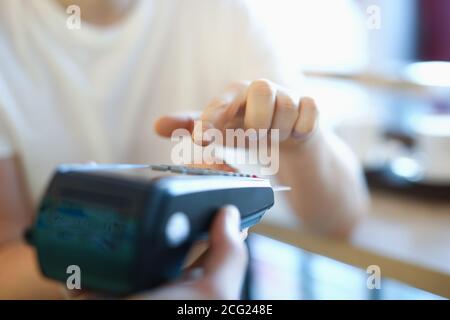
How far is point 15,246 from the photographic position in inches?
23.3

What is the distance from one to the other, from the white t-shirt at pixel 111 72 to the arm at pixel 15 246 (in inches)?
0.7

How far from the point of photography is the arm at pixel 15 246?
42 cm

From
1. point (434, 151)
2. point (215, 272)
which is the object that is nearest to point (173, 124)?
point (215, 272)

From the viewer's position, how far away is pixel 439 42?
1195 mm

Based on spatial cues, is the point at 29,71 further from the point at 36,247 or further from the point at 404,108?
the point at 404,108

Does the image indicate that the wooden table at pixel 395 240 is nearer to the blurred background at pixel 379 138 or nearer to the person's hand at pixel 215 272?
the blurred background at pixel 379 138

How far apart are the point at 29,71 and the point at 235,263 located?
49cm

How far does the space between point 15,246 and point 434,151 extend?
26.2 inches

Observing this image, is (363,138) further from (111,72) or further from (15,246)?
(15,246)

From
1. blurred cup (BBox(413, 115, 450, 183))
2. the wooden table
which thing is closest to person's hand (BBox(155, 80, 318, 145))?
the wooden table

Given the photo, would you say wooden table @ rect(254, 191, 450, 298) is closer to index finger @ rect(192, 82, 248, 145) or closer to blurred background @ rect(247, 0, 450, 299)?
blurred background @ rect(247, 0, 450, 299)

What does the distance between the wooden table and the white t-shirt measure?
20 centimetres

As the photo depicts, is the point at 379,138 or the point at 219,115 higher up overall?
the point at 219,115
